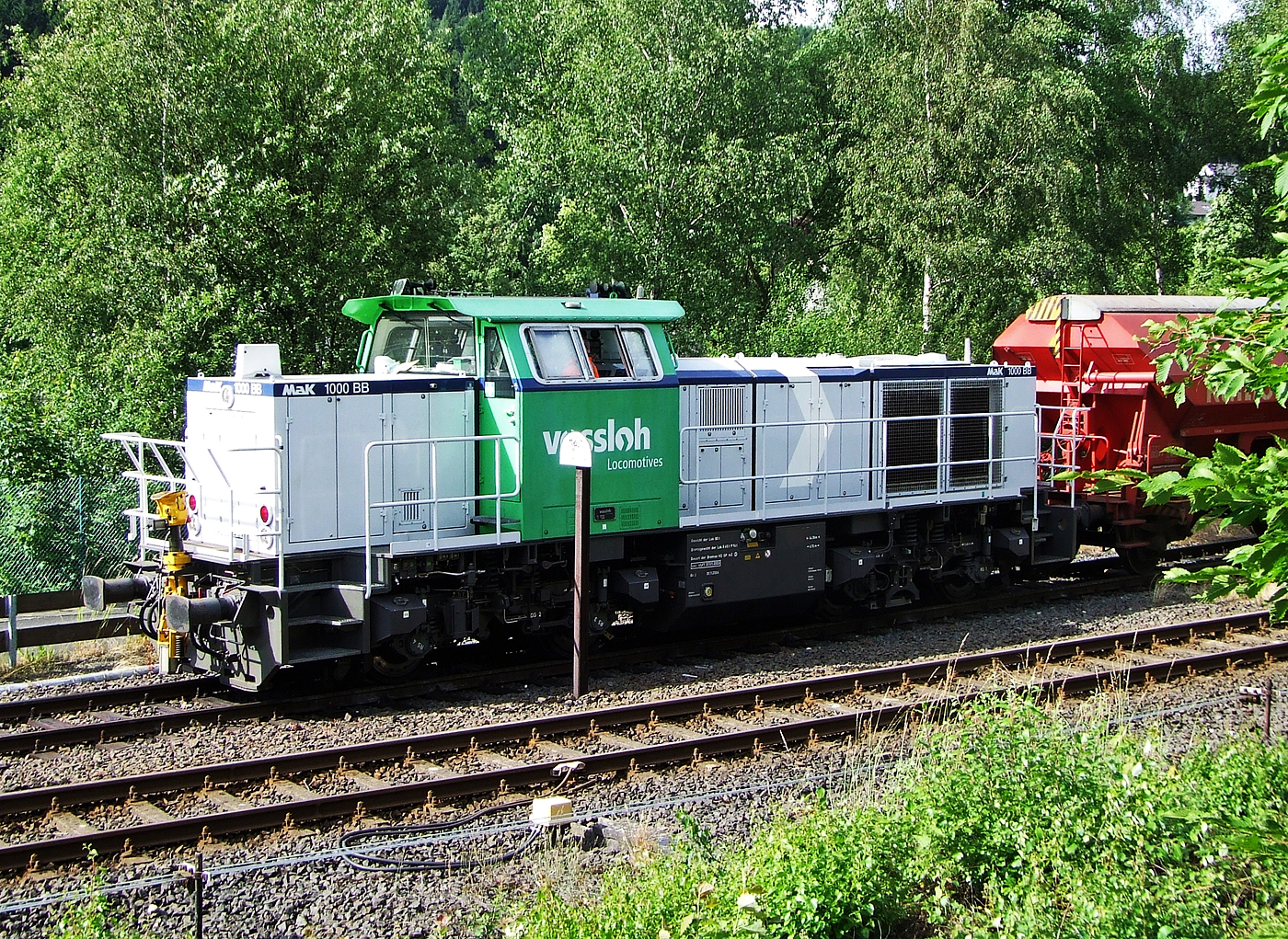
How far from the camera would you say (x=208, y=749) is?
9.88 metres

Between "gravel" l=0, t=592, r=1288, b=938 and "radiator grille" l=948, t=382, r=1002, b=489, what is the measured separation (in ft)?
5.91

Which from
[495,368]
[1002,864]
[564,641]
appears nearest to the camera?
[1002,864]

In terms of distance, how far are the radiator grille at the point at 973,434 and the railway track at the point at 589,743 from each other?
281 cm

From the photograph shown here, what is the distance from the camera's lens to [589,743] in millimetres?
10125

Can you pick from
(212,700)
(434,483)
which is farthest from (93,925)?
(212,700)

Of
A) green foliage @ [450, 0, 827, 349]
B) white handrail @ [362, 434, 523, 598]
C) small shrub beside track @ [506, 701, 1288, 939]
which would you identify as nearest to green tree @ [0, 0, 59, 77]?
green foliage @ [450, 0, 827, 349]

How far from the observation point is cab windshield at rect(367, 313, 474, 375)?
11930 millimetres

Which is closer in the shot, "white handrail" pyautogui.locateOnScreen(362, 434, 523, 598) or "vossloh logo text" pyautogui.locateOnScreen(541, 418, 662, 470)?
"white handrail" pyautogui.locateOnScreen(362, 434, 523, 598)

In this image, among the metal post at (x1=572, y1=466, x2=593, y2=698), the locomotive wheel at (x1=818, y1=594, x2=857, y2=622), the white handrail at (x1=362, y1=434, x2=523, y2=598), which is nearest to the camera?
the white handrail at (x1=362, y1=434, x2=523, y2=598)

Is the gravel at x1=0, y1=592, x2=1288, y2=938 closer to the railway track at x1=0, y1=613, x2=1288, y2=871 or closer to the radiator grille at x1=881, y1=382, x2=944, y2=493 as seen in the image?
the railway track at x1=0, y1=613, x2=1288, y2=871

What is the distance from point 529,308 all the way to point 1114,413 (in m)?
9.64

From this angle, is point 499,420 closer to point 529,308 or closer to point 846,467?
point 529,308

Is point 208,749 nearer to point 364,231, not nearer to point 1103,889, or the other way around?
point 1103,889

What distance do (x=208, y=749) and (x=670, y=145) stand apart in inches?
727
